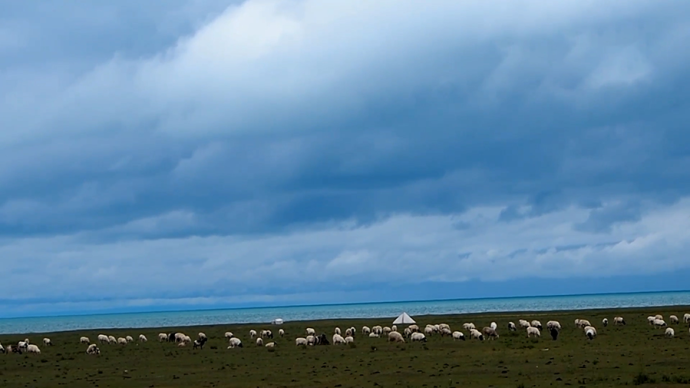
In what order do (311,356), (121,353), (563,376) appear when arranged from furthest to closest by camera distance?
1. (121,353)
2. (311,356)
3. (563,376)

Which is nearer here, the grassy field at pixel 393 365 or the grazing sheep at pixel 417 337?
the grassy field at pixel 393 365

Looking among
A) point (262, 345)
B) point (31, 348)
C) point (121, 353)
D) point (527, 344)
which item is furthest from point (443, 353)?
point (31, 348)

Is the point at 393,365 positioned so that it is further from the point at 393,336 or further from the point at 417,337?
the point at 393,336

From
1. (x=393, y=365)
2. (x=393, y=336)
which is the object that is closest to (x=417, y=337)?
(x=393, y=336)

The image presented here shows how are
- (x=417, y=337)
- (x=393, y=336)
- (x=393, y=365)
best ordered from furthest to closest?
1. (x=393, y=336)
2. (x=417, y=337)
3. (x=393, y=365)

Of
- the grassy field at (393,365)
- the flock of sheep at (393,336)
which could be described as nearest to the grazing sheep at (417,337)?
the flock of sheep at (393,336)

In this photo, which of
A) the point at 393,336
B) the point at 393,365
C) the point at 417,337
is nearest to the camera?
the point at 393,365

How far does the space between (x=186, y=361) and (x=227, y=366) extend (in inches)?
197

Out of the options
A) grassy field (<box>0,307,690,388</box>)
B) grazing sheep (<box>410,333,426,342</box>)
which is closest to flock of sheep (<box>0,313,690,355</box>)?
grazing sheep (<box>410,333,426,342</box>)

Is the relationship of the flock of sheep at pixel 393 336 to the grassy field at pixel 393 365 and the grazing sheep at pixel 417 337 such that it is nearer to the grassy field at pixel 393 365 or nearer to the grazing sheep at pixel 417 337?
the grazing sheep at pixel 417 337

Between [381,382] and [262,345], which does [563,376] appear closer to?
[381,382]

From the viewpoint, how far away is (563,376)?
30922 millimetres

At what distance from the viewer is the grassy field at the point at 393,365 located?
3136 centimetres

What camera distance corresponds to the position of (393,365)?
3816 cm
